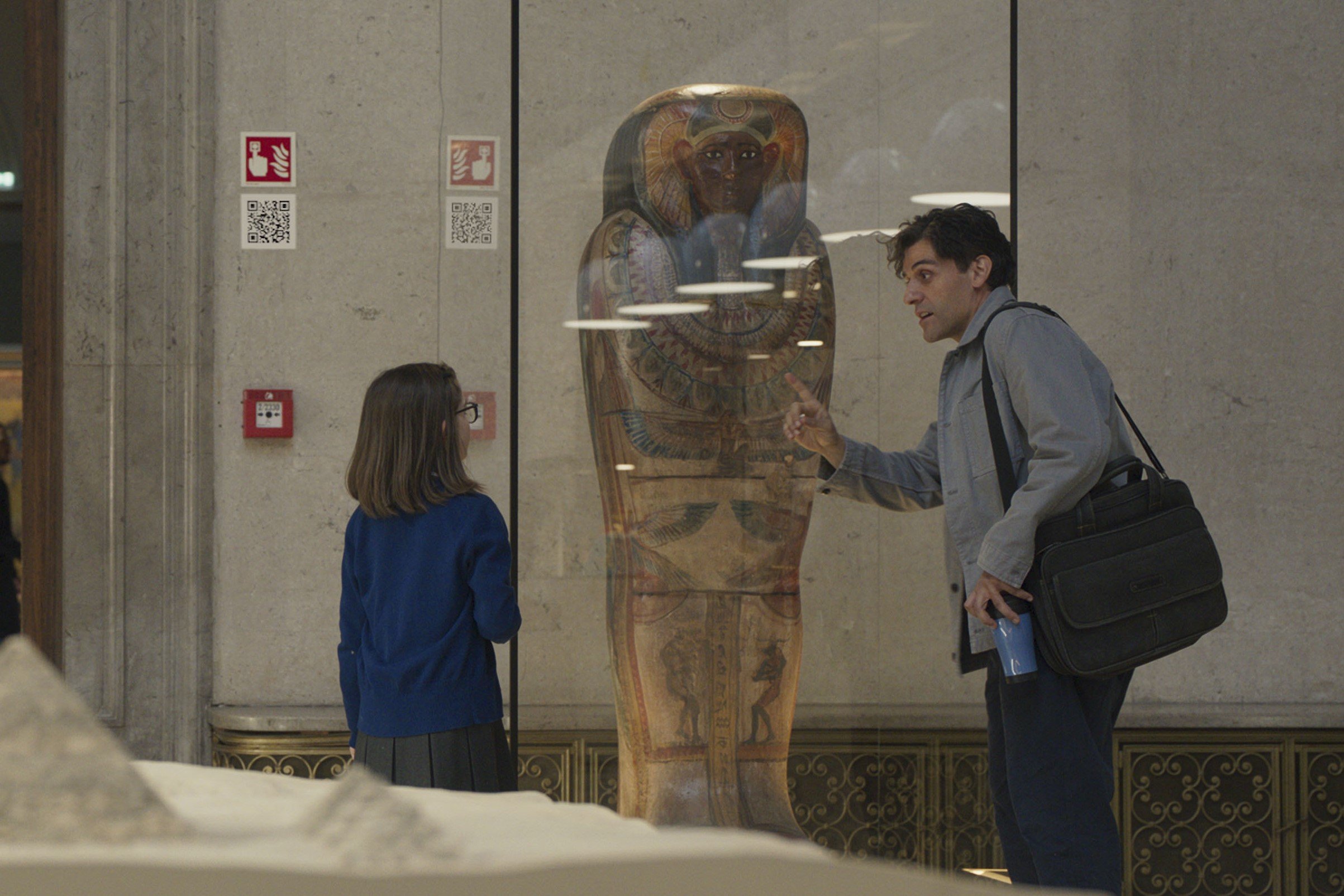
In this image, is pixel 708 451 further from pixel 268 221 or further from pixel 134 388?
pixel 134 388

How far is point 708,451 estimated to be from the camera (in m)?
2.96

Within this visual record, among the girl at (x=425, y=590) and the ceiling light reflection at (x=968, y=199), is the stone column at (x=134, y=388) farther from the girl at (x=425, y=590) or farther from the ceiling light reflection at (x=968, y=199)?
the ceiling light reflection at (x=968, y=199)

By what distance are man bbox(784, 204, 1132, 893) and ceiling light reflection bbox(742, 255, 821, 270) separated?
493 millimetres

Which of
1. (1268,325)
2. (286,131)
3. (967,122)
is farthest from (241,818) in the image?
(1268,325)

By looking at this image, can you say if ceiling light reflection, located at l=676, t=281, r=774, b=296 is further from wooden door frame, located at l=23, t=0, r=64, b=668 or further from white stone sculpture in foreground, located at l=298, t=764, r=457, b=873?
white stone sculpture in foreground, located at l=298, t=764, r=457, b=873

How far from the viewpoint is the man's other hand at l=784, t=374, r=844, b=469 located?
8.43 feet

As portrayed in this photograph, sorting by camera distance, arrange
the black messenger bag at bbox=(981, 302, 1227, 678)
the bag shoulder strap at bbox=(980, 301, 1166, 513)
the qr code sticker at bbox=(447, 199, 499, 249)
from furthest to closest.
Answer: the qr code sticker at bbox=(447, 199, 499, 249), the bag shoulder strap at bbox=(980, 301, 1166, 513), the black messenger bag at bbox=(981, 302, 1227, 678)

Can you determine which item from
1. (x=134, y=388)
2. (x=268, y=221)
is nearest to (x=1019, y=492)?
(x=268, y=221)

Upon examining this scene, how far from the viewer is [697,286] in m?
2.90

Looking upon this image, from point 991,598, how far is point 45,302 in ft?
10.0

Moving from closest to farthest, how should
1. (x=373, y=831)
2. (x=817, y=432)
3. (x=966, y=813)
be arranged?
1. (x=373, y=831)
2. (x=817, y=432)
3. (x=966, y=813)

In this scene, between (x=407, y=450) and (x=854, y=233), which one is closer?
(x=407, y=450)

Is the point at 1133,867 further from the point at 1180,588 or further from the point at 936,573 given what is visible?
the point at 1180,588

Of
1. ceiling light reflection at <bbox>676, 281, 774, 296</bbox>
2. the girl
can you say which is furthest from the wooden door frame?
ceiling light reflection at <bbox>676, 281, 774, 296</bbox>
